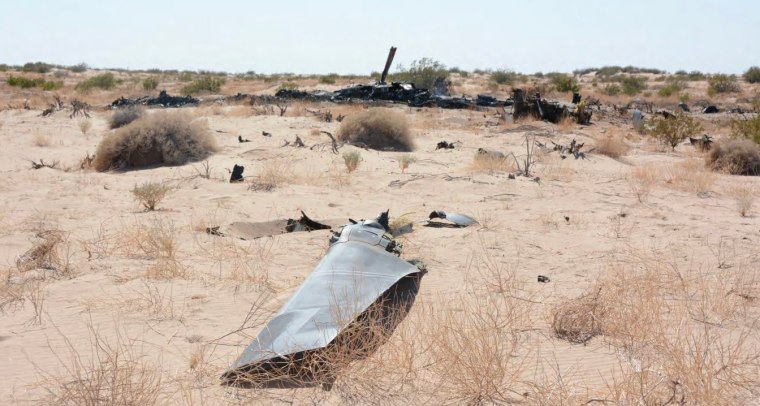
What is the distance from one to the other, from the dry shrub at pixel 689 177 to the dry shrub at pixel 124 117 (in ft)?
38.5

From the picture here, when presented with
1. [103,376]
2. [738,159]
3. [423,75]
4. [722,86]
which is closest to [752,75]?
[722,86]

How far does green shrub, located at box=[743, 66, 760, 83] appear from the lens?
124 feet

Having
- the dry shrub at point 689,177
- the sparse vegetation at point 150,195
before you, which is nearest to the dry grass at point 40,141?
the sparse vegetation at point 150,195

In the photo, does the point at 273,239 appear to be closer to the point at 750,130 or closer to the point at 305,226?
the point at 305,226

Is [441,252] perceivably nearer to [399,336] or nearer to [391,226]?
[391,226]

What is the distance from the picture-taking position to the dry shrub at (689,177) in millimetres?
9359

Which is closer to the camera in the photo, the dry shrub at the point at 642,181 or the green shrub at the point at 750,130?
the dry shrub at the point at 642,181

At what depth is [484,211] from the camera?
8.00m

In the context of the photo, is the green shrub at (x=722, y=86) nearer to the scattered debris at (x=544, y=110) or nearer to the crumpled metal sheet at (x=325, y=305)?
the scattered debris at (x=544, y=110)

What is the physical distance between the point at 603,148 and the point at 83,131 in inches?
458

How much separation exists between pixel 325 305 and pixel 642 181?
23.5 ft

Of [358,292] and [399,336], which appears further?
[358,292]

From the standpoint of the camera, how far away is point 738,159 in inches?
447

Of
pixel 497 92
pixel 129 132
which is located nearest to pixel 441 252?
pixel 129 132
